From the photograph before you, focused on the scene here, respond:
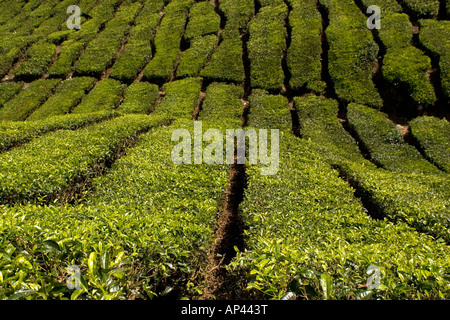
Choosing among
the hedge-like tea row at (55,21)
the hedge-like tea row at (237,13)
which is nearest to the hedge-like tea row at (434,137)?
the hedge-like tea row at (237,13)

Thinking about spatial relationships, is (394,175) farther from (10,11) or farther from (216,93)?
(10,11)

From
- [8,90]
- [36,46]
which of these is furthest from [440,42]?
[36,46]

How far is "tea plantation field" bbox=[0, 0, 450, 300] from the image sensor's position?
395 centimetres

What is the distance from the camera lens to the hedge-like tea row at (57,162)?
823 cm

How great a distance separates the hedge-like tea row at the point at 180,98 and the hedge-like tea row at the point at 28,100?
10557mm

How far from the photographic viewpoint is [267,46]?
26312 mm

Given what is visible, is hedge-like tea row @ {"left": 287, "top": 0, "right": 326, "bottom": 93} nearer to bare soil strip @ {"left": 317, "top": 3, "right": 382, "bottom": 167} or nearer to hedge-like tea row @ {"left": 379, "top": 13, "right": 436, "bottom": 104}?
bare soil strip @ {"left": 317, "top": 3, "right": 382, "bottom": 167}

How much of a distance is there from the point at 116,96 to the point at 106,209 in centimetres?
1968

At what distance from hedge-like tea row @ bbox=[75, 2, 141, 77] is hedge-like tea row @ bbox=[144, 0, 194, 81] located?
4.16 meters

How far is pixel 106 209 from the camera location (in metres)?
6.36

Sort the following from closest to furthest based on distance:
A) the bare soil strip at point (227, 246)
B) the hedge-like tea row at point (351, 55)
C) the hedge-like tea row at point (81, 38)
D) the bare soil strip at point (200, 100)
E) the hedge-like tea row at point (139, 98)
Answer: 1. the bare soil strip at point (227, 246)
2. the hedge-like tea row at point (351, 55)
3. the bare soil strip at point (200, 100)
4. the hedge-like tea row at point (139, 98)
5. the hedge-like tea row at point (81, 38)

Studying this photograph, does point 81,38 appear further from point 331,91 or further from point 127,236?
point 127,236

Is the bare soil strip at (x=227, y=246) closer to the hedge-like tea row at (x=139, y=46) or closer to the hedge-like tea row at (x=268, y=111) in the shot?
the hedge-like tea row at (x=268, y=111)

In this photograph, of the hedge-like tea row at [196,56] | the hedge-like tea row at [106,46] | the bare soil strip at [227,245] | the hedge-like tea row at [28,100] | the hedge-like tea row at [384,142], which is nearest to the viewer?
the bare soil strip at [227,245]
